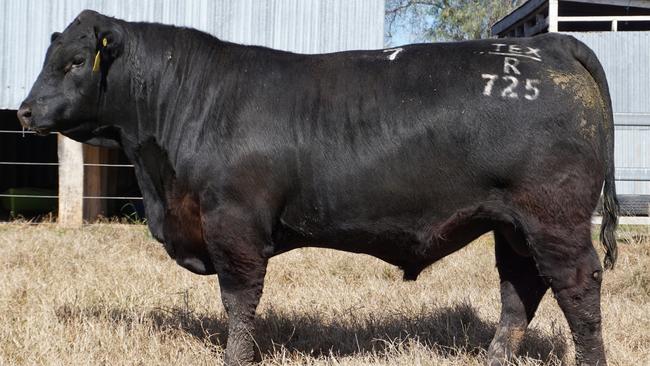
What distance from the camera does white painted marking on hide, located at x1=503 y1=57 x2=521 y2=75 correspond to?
413 centimetres

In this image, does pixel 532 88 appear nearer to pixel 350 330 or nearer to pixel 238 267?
pixel 238 267

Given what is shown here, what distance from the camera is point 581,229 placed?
13.0ft

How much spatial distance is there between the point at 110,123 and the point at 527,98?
2480 mm

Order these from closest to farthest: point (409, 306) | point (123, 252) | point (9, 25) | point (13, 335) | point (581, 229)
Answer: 1. point (581, 229)
2. point (13, 335)
3. point (409, 306)
4. point (123, 252)
5. point (9, 25)

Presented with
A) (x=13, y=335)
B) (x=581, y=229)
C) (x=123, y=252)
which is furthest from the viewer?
(x=123, y=252)

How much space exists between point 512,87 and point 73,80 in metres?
2.56

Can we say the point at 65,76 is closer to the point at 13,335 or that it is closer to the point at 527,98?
the point at 13,335

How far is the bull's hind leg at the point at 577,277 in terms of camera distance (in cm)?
397

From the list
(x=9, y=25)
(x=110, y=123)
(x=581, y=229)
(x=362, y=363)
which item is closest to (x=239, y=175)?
(x=110, y=123)

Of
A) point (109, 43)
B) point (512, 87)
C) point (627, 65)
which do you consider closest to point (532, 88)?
point (512, 87)

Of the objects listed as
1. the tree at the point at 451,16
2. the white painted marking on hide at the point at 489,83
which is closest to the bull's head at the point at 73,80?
the white painted marking on hide at the point at 489,83

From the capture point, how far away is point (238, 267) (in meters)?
4.31

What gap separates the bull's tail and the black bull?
0.01m

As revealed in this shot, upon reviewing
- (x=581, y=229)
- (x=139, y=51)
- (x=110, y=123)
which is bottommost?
(x=581, y=229)
